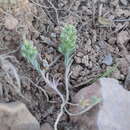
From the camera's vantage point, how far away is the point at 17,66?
7.36ft

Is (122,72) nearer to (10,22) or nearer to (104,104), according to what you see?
(104,104)

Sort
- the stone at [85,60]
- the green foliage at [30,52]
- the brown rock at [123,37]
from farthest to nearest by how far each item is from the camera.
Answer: the brown rock at [123,37] < the stone at [85,60] < the green foliage at [30,52]

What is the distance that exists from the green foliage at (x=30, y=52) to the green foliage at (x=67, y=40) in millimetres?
187

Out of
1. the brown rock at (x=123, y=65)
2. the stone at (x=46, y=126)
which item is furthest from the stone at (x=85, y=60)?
the stone at (x=46, y=126)

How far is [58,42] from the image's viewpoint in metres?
2.40

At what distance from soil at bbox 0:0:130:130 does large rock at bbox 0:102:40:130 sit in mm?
96

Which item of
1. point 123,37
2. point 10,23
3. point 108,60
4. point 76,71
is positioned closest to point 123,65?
point 108,60

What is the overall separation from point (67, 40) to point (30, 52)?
24 cm

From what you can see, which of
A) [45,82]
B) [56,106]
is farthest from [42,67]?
[56,106]

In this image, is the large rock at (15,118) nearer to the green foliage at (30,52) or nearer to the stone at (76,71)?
the green foliage at (30,52)

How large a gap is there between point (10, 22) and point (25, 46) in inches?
11.5

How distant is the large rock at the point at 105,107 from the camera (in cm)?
213

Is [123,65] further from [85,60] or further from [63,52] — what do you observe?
[63,52]

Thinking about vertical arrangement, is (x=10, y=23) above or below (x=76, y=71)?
above
